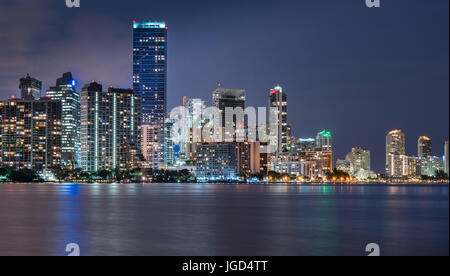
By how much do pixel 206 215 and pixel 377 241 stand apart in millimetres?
24876

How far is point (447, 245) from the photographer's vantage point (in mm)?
36688

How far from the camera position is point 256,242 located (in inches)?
1487

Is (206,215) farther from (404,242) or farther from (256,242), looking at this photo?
(404,242)
